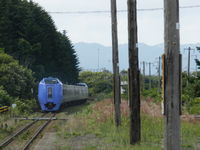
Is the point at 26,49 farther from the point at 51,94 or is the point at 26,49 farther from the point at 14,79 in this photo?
the point at 51,94

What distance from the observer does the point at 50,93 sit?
3288 cm

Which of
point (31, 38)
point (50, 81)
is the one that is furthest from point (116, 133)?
point (31, 38)

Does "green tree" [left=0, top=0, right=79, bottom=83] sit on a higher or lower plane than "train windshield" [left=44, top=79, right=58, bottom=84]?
higher

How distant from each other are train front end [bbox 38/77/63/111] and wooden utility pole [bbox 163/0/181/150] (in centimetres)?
2592

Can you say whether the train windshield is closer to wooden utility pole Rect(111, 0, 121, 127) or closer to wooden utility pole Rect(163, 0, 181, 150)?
wooden utility pole Rect(111, 0, 121, 127)

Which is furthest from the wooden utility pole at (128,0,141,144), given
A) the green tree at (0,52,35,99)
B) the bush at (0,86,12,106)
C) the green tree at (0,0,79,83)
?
the green tree at (0,0,79,83)

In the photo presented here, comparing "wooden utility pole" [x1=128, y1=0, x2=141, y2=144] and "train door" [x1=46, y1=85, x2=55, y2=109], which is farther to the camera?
"train door" [x1=46, y1=85, x2=55, y2=109]

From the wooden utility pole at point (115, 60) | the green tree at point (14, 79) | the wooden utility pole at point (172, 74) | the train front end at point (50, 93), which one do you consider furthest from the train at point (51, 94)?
the wooden utility pole at point (172, 74)

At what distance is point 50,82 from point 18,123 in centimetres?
1039

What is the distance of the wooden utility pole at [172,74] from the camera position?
7.07 m

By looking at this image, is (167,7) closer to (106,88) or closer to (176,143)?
(176,143)

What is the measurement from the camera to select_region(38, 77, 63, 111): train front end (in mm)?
32750

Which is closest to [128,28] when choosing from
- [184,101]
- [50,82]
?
[50,82]

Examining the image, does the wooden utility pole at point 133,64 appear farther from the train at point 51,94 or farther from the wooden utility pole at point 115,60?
the train at point 51,94
